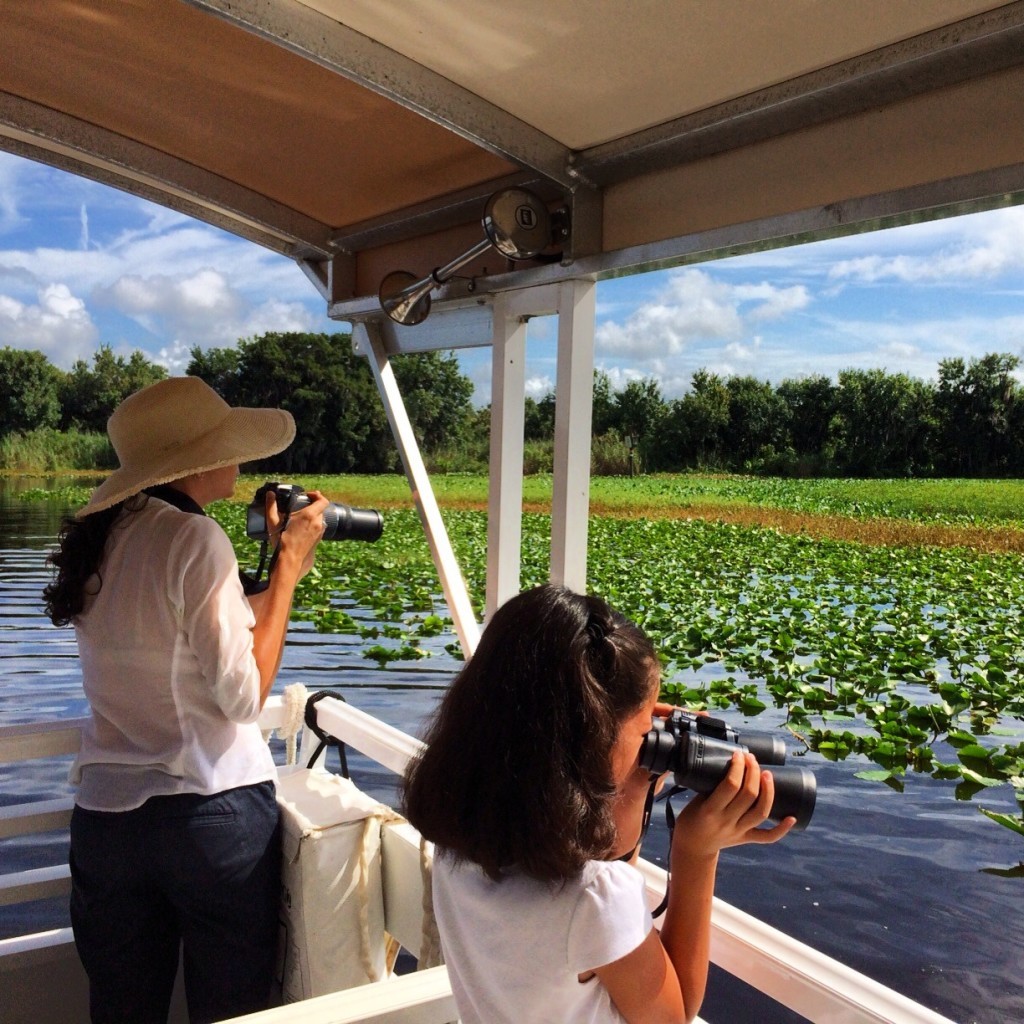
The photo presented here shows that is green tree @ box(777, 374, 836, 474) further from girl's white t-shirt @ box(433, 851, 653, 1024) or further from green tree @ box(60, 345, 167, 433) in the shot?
girl's white t-shirt @ box(433, 851, 653, 1024)

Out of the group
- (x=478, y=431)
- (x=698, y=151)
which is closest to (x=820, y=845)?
(x=478, y=431)

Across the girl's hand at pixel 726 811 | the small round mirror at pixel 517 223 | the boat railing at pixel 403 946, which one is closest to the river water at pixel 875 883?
the boat railing at pixel 403 946

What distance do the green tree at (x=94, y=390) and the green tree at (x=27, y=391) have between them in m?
0.10

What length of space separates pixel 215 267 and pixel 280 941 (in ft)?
60.3

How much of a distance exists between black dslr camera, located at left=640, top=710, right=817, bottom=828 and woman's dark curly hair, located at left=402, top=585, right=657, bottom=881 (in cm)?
4

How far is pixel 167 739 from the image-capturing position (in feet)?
4.09

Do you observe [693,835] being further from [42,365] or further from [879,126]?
[42,365]

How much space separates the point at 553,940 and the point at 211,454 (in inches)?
32.5

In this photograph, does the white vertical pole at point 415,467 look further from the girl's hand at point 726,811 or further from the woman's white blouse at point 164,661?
the girl's hand at point 726,811

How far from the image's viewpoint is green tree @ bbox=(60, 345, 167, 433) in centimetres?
953

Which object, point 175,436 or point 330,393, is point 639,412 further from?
point 175,436

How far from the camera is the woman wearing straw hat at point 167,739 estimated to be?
124 centimetres

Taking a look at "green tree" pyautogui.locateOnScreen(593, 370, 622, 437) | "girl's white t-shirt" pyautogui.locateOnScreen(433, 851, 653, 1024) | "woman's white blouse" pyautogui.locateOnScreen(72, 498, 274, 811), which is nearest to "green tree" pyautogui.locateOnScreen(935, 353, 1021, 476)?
"green tree" pyautogui.locateOnScreen(593, 370, 622, 437)

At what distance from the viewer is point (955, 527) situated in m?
7.18
